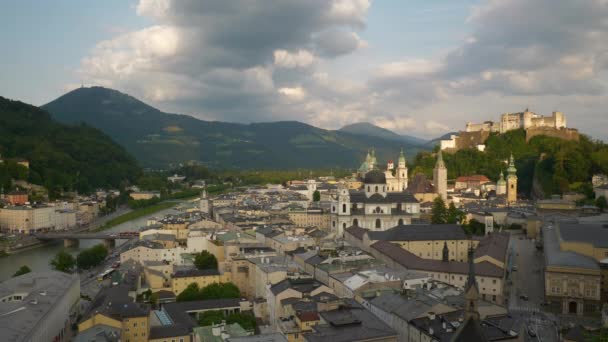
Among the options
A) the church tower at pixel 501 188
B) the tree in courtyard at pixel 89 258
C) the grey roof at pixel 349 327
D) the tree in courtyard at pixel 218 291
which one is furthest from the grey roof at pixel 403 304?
the church tower at pixel 501 188

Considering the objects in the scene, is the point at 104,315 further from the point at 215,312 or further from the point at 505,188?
the point at 505,188

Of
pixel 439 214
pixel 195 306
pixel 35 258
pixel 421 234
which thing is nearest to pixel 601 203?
pixel 439 214

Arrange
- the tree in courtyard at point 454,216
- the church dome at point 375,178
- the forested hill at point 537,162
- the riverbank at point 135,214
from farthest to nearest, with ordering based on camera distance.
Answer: the riverbank at point 135,214 < the forested hill at point 537,162 < the church dome at point 375,178 < the tree in courtyard at point 454,216

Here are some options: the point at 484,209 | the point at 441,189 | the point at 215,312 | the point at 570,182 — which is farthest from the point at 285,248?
the point at 570,182

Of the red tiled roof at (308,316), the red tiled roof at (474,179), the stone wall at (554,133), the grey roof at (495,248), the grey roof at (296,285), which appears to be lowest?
the red tiled roof at (308,316)

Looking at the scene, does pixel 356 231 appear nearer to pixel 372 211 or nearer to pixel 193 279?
pixel 372 211

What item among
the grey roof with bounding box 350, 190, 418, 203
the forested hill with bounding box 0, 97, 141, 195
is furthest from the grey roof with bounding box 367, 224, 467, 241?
the forested hill with bounding box 0, 97, 141, 195

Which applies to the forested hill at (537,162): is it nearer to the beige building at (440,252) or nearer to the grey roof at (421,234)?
the grey roof at (421,234)

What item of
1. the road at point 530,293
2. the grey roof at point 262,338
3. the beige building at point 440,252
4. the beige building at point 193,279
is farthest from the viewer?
the beige building at point 193,279
